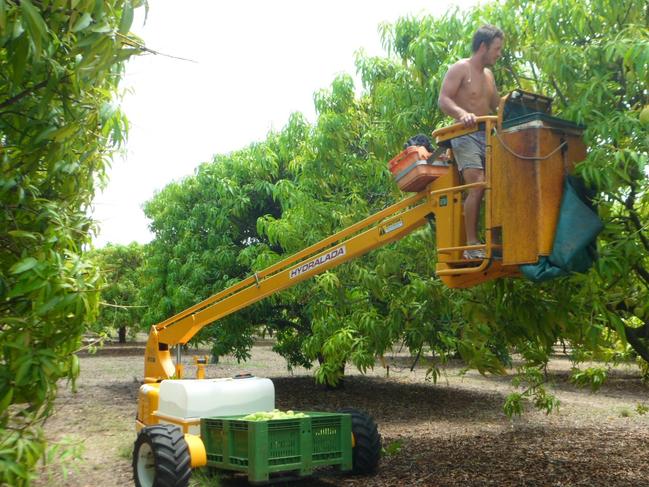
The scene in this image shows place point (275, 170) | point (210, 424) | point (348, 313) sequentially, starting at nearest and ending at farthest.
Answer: point (210, 424), point (348, 313), point (275, 170)

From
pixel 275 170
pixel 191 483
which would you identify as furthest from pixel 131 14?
pixel 275 170

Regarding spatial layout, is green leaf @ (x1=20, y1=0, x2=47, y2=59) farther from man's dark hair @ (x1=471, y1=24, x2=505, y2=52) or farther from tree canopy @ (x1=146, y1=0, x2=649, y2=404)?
man's dark hair @ (x1=471, y1=24, x2=505, y2=52)

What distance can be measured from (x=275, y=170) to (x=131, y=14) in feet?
46.7

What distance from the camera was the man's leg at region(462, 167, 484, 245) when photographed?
17.5ft

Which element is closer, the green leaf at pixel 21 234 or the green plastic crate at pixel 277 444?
the green leaf at pixel 21 234

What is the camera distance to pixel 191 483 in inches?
282

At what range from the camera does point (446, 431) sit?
466 inches

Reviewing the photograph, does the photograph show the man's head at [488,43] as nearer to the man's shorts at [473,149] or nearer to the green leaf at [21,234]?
the man's shorts at [473,149]

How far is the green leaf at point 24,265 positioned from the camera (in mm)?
2846

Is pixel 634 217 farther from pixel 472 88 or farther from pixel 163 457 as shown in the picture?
pixel 163 457

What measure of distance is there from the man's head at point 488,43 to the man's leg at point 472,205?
961mm

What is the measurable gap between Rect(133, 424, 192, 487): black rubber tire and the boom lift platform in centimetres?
1

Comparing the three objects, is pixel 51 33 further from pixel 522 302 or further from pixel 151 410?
pixel 151 410

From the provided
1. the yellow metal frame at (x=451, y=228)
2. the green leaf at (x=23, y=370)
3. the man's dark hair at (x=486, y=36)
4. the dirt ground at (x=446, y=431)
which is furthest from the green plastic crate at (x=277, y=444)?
the man's dark hair at (x=486, y=36)
